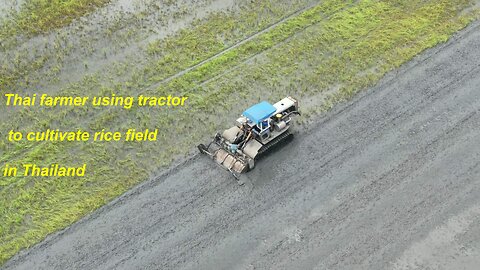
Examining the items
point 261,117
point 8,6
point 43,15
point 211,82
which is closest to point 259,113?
point 261,117

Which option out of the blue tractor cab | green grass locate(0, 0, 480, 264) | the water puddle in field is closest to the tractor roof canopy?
the blue tractor cab

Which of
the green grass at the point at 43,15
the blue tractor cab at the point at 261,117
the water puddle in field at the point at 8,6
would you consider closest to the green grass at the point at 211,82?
the blue tractor cab at the point at 261,117

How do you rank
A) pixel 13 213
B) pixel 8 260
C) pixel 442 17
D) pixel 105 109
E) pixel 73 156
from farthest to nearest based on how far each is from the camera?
pixel 442 17 → pixel 105 109 → pixel 73 156 → pixel 13 213 → pixel 8 260

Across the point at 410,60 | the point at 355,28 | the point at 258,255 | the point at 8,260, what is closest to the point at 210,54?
the point at 355,28

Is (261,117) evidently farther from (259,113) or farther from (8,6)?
(8,6)

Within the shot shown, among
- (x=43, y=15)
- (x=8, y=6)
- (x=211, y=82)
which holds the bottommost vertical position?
(x=211, y=82)

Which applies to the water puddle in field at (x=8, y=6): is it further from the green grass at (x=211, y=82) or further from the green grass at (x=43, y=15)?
the green grass at (x=211, y=82)

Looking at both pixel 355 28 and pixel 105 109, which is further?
pixel 355 28

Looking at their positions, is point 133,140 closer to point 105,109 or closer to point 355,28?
point 105,109
